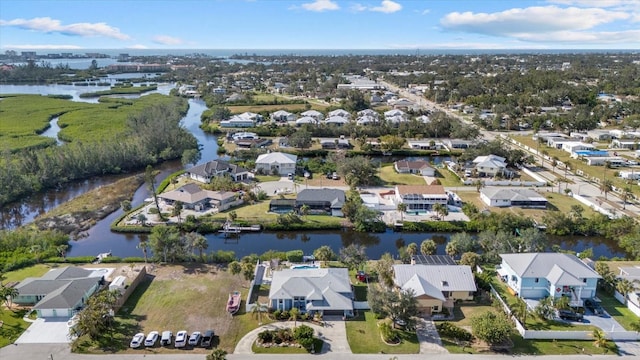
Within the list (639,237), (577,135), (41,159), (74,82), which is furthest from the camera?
(74,82)

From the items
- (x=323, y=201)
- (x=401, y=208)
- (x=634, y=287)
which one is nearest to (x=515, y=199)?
(x=401, y=208)

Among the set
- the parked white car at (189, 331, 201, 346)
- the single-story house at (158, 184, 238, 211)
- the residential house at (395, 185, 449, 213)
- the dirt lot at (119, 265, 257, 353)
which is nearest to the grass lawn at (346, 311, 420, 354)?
the dirt lot at (119, 265, 257, 353)

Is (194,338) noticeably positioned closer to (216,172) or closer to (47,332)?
(47,332)

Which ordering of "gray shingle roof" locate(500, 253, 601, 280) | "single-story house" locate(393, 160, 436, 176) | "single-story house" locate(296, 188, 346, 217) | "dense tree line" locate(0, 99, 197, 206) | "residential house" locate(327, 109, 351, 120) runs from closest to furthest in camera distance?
"gray shingle roof" locate(500, 253, 601, 280) → "single-story house" locate(296, 188, 346, 217) → "dense tree line" locate(0, 99, 197, 206) → "single-story house" locate(393, 160, 436, 176) → "residential house" locate(327, 109, 351, 120)

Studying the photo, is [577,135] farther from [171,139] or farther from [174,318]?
[174,318]

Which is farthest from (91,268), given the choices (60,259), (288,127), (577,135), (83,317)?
(577,135)

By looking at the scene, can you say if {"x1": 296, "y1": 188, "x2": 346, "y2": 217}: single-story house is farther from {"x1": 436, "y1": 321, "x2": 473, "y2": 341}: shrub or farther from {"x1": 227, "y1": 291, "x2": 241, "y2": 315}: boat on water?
{"x1": 436, "y1": 321, "x2": 473, "y2": 341}: shrub

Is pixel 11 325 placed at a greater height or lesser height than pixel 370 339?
greater
